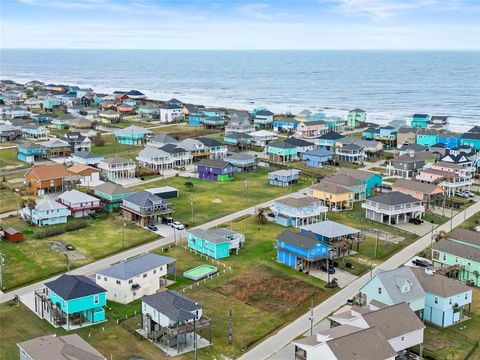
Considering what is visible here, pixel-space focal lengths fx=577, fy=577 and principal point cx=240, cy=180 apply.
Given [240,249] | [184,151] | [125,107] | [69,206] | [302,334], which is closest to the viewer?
[302,334]

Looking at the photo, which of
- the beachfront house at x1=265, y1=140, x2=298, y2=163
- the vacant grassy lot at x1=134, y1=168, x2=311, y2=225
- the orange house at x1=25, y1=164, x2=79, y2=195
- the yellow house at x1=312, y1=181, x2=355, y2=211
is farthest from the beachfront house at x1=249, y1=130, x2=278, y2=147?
the orange house at x1=25, y1=164, x2=79, y2=195

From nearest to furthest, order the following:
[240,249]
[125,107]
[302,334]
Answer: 1. [302,334]
2. [240,249]
3. [125,107]

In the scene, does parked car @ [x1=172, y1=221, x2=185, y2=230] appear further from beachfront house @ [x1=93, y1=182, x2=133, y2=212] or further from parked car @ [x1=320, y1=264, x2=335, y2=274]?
parked car @ [x1=320, y1=264, x2=335, y2=274]

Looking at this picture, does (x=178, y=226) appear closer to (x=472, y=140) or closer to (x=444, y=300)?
(x=444, y=300)

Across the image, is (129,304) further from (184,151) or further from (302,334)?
(184,151)

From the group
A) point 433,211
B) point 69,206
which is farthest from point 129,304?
point 433,211

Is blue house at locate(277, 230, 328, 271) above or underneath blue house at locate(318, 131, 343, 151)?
underneath
